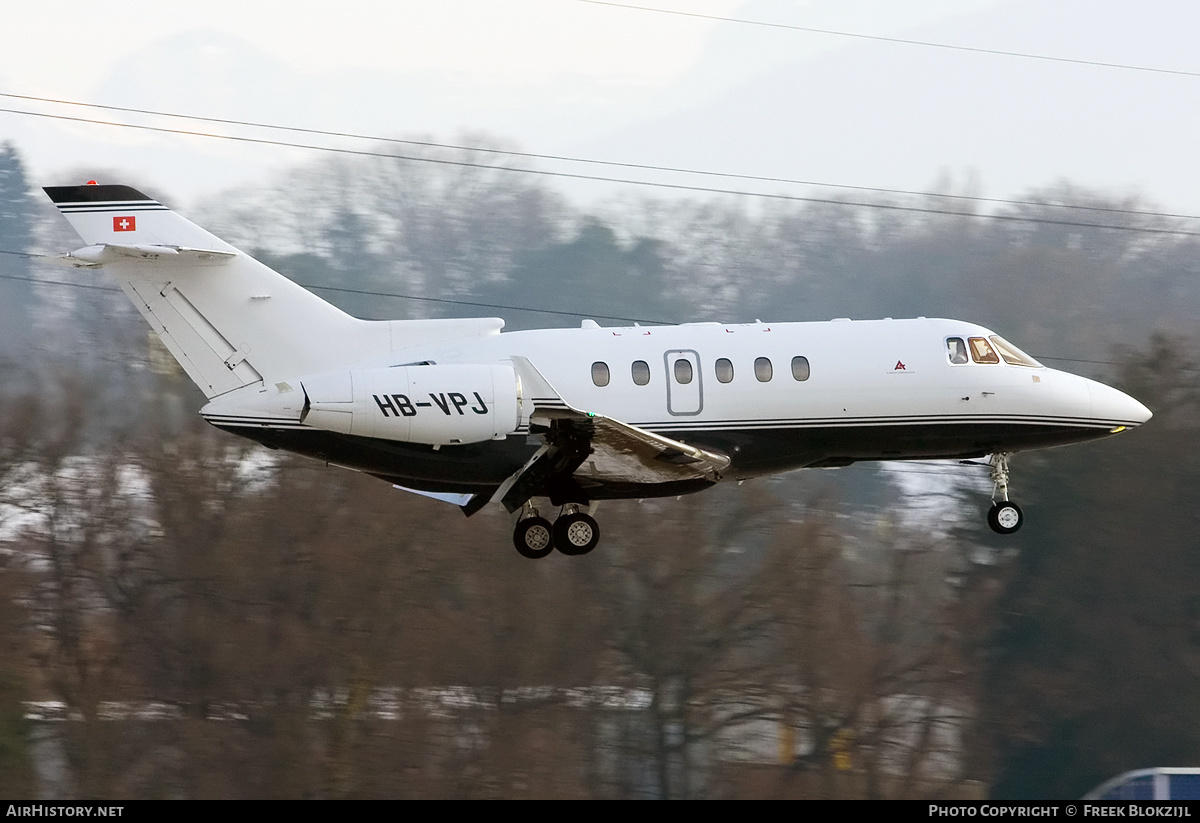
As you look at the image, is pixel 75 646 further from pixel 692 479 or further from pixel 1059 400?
pixel 1059 400

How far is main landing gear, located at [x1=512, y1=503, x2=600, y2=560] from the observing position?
23.0 meters

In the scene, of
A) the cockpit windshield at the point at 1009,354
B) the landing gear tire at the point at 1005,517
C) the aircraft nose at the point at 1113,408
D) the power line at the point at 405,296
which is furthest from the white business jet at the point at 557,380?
the power line at the point at 405,296

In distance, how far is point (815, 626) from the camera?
37.8m

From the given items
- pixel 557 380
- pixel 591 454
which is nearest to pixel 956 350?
pixel 591 454

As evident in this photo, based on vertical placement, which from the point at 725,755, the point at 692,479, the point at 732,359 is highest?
the point at 732,359

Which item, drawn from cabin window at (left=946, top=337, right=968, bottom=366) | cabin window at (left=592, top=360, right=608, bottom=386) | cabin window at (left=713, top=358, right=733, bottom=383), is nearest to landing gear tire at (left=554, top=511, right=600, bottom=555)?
cabin window at (left=592, top=360, right=608, bottom=386)

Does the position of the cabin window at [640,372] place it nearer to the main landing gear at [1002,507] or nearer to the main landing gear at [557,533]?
the main landing gear at [557,533]

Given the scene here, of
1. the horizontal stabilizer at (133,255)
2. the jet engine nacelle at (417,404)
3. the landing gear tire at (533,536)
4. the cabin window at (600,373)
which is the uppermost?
the horizontal stabilizer at (133,255)

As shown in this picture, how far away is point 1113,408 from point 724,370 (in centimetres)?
654

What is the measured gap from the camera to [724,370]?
75.0 feet

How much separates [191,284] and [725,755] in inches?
783

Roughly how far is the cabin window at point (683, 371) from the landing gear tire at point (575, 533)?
7.78 feet

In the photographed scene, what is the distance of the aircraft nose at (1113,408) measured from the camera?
25.0m

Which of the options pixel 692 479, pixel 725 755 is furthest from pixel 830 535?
pixel 692 479
